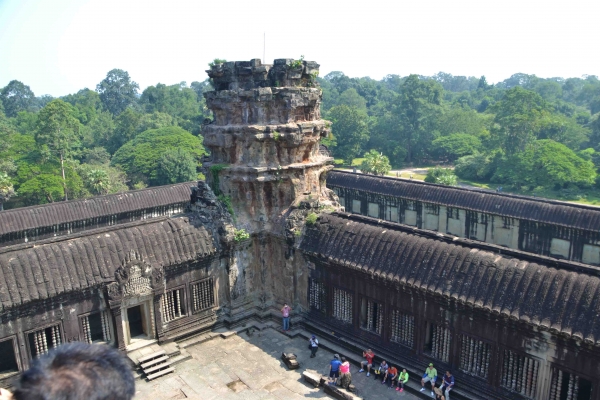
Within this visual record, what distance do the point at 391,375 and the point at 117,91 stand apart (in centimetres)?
11205

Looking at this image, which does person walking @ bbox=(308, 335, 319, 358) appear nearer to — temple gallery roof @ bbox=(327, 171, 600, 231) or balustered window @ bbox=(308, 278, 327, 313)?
balustered window @ bbox=(308, 278, 327, 313)

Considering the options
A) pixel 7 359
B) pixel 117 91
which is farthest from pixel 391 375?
pixel 117 91

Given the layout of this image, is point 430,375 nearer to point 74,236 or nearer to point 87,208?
point 74,236

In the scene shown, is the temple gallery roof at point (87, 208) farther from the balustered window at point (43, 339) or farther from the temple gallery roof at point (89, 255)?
the balustered window at point (43, 339)

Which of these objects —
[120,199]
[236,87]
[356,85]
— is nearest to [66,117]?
[120,199]

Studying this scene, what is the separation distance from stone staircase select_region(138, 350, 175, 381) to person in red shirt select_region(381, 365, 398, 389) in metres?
6.59

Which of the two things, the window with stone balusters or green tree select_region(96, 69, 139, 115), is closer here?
the window with stone balusters

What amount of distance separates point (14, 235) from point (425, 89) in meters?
60.1

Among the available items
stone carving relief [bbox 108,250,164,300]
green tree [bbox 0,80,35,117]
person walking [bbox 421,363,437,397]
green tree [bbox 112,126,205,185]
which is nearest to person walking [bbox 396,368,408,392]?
person walking [bbox 421,363,437,397]

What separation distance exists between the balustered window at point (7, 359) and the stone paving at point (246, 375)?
3478mm

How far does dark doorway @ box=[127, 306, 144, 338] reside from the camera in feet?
54.7

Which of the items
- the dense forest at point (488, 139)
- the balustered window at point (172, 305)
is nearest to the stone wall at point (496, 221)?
the dense forest at point (488, 139)

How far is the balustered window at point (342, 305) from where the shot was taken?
1588 centimetres

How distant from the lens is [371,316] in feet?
50.2
